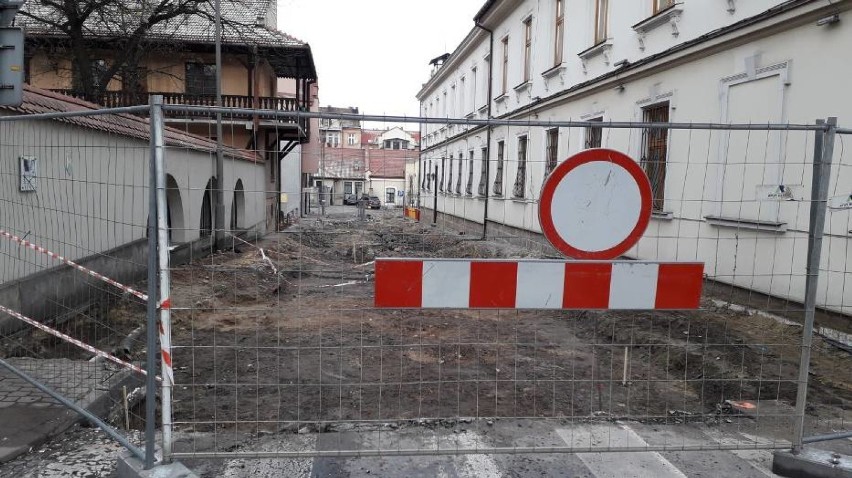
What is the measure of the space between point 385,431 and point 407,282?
53.6 inches

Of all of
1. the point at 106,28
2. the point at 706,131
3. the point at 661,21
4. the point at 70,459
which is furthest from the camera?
the point at 106,28

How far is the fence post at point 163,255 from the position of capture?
2.97m

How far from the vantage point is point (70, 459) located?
3.54 metres

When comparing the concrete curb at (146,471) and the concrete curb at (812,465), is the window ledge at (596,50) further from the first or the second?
the concrete curb at (146,471)

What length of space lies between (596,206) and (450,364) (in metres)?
3.52

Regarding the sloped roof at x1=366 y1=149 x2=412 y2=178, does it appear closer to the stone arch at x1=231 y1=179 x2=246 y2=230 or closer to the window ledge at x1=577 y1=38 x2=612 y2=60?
the stone arch at x1=231 y1=179 x2=246 y2=230

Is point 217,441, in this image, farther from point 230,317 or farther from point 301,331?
point 230,317

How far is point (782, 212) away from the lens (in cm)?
727

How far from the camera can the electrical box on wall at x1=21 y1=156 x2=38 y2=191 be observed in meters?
6.10

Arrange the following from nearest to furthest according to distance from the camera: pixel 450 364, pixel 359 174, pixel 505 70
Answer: pixel 359 174, pixel 450 364, pixel 505 70

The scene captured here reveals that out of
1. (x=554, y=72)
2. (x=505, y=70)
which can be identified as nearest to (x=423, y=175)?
(x=554, y=72)

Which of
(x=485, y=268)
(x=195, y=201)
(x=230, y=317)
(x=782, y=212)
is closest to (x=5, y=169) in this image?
(x=230, y=317)

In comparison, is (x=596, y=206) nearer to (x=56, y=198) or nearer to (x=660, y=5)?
(x=56, y=198)

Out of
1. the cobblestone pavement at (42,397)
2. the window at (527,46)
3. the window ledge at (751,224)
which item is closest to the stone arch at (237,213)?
the cobblestone pavement at (42,397)
